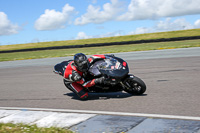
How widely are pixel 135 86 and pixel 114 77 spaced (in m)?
0.74

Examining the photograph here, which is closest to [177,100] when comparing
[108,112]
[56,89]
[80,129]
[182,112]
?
[182,112]

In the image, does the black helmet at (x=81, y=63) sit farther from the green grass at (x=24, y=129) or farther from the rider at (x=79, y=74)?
the green grass at (x=24, y=129)

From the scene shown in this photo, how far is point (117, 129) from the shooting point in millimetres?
4316

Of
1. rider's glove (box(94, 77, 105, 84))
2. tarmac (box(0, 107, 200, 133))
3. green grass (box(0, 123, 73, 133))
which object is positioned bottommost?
green grass (box(0, 123, 73, 133))

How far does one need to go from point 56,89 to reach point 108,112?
3.73 metres

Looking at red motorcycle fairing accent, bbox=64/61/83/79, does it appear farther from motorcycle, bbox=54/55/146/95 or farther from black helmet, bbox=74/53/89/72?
motorcycle, bbox=54/55/146/95

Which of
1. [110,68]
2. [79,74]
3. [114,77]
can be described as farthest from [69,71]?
[114,77]

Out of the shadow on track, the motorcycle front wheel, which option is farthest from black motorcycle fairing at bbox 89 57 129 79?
the shadow on track

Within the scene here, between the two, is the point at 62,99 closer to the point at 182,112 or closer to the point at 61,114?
the point at 61,114

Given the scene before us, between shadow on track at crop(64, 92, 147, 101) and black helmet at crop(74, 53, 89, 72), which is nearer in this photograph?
black helmet at crop(74, 53, 89, 72)

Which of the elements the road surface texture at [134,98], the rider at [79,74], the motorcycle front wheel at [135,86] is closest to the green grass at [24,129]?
the road surface texture at [134,98]

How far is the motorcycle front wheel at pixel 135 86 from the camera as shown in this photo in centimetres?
678

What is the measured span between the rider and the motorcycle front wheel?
26.8 inches

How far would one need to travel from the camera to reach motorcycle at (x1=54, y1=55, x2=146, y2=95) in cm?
657
